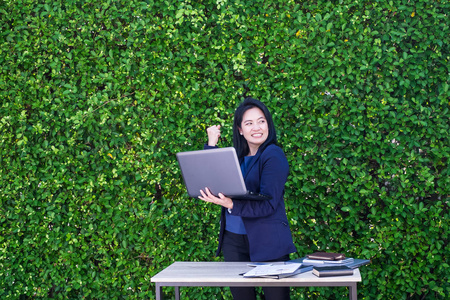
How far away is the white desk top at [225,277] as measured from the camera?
251 cm

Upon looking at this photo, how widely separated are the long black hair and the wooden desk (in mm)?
713

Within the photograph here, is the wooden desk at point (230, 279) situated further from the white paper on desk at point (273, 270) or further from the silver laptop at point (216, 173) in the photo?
the silver laptop at point (216, 173)

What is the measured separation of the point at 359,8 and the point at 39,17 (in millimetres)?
2392

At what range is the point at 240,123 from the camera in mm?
3137

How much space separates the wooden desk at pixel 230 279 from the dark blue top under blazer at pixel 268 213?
0.16 metres

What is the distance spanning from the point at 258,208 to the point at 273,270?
0.37 m

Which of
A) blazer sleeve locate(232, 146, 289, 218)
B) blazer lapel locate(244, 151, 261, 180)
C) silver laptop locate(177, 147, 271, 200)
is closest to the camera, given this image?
silver laptop locate(177, 147, 271, 200)

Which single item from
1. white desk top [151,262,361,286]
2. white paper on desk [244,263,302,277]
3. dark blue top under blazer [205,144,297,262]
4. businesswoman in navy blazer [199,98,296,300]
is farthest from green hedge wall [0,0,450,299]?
white paper on desk [244,263,302,277]

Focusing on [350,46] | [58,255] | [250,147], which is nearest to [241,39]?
[350,46]

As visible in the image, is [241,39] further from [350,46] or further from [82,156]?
[82,156]

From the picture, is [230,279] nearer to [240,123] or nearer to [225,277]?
[225,277]

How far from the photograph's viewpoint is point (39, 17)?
404 cm

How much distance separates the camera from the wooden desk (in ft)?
8.21

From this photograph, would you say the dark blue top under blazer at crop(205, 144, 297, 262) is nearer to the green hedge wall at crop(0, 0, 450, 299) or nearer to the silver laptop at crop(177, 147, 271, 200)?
the silver laptop at crop(177, 147, 271, 200)
